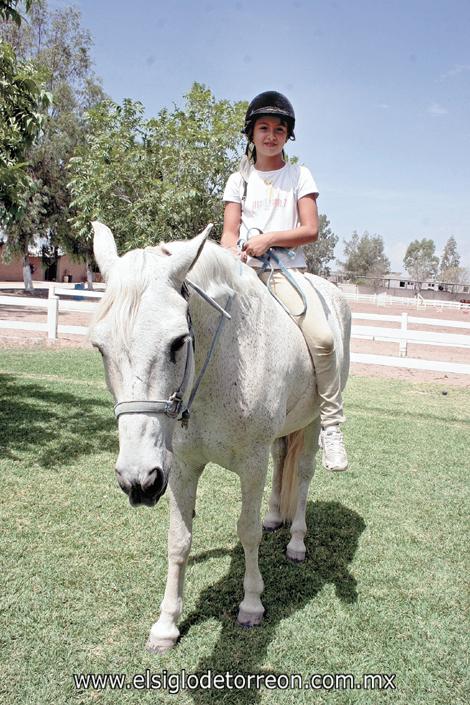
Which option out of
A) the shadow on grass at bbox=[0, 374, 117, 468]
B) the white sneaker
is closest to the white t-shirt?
the white sneaker

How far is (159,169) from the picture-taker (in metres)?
16.3

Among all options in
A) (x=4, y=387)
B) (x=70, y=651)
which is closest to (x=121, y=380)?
(x=70, y=651)

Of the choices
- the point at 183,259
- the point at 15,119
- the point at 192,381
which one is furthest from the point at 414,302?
the point at 183,259

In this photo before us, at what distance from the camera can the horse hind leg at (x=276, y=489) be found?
13.5 ft

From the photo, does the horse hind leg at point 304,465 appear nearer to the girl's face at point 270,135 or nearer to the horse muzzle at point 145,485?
the girl's face at point 270,135

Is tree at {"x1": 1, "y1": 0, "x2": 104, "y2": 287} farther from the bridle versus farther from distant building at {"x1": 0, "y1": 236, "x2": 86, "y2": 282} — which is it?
the bridle

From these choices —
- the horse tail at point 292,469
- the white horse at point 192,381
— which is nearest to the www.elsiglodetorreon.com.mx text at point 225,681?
the white horse at point 192,381

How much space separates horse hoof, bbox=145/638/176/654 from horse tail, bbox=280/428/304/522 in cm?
162

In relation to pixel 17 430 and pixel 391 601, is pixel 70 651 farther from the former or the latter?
pixel 17 430

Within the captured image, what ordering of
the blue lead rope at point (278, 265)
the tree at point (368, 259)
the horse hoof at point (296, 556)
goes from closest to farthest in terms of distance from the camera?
the blue lead rope at point (278, 265)
the horse hoof at point (296, 556)
the tree at point (368, 259)

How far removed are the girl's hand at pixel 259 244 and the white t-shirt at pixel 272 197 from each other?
0.65ft

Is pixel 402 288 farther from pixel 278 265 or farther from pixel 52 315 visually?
pixel 278 265

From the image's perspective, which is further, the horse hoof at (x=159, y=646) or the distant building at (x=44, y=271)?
the distant building at (x=44, y=271)

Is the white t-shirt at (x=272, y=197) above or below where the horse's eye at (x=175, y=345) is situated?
above
